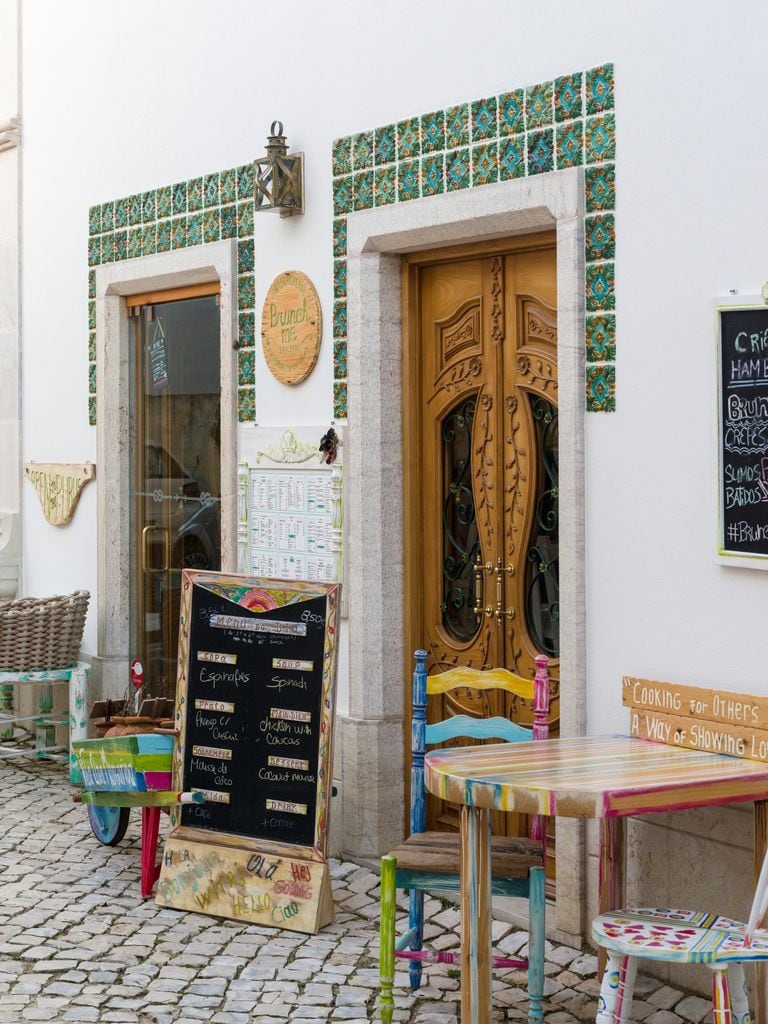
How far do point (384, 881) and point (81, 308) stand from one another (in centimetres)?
504

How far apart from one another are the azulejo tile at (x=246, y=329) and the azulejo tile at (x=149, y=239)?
3.06 ft

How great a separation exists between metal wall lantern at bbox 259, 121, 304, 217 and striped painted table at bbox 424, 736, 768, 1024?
119 inches

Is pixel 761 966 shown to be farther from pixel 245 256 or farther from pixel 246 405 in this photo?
pixel 245 256

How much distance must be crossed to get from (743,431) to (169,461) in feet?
13.6

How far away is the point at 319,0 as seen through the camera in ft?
22.2

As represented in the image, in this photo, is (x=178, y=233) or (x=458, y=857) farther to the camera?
(x=178, y=233)

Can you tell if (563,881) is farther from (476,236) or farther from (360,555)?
(476,236)

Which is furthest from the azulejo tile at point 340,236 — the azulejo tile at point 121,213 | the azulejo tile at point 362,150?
the azulejo tile at point 121,213

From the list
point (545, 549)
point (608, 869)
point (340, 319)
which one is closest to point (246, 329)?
point (340, 319)

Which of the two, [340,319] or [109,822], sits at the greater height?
[340,319]

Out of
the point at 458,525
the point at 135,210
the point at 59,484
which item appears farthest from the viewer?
the point at 59,484

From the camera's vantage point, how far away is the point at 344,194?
663cm

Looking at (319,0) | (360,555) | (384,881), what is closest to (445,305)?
(360,555)

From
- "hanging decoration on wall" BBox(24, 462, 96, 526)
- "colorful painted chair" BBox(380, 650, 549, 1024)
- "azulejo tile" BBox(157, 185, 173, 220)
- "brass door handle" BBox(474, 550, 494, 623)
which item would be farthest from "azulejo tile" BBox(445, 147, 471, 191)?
"hanging decoration on wall" BBox(24, 462, 96, 526)
